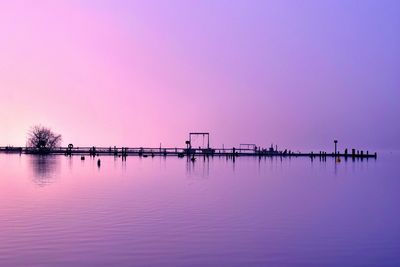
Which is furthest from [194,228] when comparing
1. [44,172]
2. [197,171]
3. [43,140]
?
[43,140]

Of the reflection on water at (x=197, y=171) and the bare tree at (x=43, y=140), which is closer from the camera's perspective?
the reflection on water at (x=197, y=171)

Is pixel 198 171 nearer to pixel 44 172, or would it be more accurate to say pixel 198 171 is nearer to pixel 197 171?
pixel 197 171

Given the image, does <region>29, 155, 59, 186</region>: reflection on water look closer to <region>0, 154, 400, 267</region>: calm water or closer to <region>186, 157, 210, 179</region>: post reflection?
<region>0, 154, 400, 267</region>: calm water

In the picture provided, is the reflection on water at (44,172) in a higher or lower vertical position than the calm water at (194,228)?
higher

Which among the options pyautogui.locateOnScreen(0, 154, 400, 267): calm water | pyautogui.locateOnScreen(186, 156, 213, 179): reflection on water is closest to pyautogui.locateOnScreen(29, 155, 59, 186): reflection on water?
pyautogui.locateOnScreen(0, 154, 400, 267): calm water

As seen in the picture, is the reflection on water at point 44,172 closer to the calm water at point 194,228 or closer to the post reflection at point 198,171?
the calm water at point 194,228

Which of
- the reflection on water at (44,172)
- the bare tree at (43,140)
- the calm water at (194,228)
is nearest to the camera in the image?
the calm water at (194,228)

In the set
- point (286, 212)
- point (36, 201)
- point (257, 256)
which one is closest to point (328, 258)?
point (257, 256)

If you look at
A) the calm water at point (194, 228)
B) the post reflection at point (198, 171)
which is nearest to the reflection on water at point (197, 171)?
the post reflection at point (198, 171)

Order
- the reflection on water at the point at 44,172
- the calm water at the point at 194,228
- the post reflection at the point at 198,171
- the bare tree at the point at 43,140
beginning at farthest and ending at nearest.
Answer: the bare tree at the point at 43,140
the post reflection at the point at 198,171
the reflection on water at the point at 44,172
the calm water at the point at 194,228

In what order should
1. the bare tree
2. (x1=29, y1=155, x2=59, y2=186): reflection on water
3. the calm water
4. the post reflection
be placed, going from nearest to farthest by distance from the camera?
the calm water → (x1=29, y1=155, x2=59, y2=186): reflection on water → the post reflection → the bare tree

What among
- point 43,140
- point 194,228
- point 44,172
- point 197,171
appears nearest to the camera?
point 194,228

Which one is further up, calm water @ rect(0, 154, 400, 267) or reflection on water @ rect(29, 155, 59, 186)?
reflection on water @ rect(29, 155, 59, 186)

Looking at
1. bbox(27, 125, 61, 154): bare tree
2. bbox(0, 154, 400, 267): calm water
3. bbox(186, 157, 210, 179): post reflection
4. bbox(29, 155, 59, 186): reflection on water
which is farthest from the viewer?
bbox(27, 125, 61, 154): bare tree
